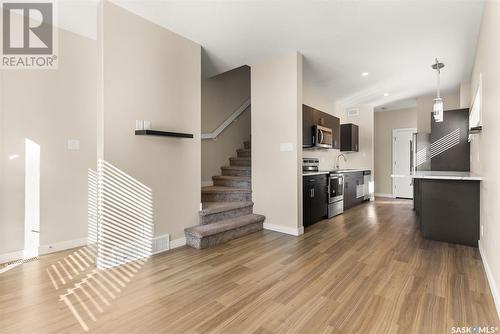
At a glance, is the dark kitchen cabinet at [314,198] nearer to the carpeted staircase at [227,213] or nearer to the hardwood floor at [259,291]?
the carpeted staircase at [227,213]

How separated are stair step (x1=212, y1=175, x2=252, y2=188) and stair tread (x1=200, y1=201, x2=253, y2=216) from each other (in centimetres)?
42

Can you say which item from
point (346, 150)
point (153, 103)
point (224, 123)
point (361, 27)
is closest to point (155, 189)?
point (153, 103)

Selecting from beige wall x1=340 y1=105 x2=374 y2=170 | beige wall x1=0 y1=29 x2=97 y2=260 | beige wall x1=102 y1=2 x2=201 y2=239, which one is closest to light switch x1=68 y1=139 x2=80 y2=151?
beige wall x1=0 y1=29 x2=97 y2=260

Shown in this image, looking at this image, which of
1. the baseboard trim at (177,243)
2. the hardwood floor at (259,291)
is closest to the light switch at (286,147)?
the hardwood floor at (259,291)

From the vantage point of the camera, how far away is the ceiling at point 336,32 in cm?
256

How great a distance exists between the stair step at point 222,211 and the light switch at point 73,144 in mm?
1755

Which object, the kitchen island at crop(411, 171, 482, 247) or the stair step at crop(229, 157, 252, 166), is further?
the stair step at crop(229, 157, 252, 166)

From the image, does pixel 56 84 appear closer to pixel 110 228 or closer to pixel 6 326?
pixel 110 228

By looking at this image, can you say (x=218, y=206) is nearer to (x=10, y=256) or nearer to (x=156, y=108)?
(x=156, y=108)

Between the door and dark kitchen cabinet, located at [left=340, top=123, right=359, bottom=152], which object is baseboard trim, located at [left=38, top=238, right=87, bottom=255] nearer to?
dark kitchen cabinet, located at [left=340, top=123, right=359, bottom=152]

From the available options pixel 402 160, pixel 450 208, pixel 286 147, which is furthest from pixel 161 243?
pixel 402 160

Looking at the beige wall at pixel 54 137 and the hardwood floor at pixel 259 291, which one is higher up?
the beige wall at pixel 54 137

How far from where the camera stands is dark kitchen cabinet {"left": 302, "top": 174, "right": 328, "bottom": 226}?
3.94 meters

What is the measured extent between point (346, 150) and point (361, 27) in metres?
3.98
